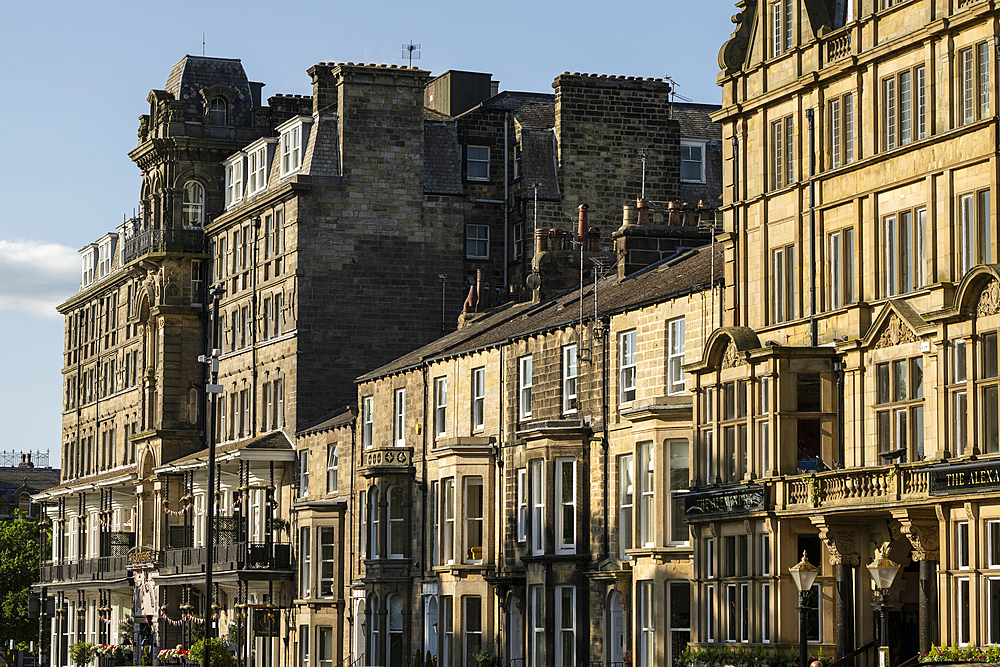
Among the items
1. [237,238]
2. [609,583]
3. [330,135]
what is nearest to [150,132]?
[237,238]

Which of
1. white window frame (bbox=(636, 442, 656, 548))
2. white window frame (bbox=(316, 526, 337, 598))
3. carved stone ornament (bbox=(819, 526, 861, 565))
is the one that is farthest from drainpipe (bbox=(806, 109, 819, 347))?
white window frame (bbox=(316, 526, 337, 598))

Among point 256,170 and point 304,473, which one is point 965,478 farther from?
point 256,170

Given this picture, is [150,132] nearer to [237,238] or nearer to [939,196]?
[237,238]

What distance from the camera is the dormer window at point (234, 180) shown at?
8200 centimetres

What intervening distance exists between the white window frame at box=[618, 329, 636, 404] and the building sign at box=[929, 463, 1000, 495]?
13.7 meters

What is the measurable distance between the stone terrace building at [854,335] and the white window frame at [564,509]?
7.61 meters

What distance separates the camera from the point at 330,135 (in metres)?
73.6

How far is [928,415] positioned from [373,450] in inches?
1088

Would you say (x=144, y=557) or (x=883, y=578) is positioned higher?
(x=883, y=578)

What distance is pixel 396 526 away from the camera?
59375 millimetres

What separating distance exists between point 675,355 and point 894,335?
8964 mm

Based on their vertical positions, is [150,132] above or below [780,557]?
above

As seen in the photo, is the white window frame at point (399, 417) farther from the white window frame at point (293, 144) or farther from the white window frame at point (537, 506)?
the white window frame at point (293, 144)

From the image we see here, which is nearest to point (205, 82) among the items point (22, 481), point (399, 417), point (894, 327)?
point (399, 417)
